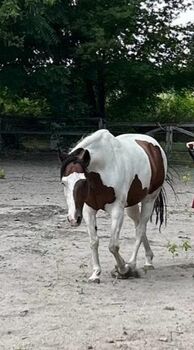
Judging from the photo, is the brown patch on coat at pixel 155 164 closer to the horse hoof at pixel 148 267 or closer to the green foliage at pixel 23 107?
the horse hoof at pixel 148 267

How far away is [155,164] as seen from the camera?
257 inches

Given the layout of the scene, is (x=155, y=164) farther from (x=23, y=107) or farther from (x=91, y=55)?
(x=23, y=107)

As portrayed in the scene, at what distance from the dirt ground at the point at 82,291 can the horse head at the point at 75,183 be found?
2.19 ft

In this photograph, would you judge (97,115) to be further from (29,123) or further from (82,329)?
(82,329)

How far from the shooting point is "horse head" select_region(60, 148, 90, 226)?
5.38m

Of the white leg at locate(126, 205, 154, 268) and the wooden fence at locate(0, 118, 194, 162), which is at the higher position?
the white leg at locate(126, 205, 154, 268)

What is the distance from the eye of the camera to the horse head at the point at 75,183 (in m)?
5.38

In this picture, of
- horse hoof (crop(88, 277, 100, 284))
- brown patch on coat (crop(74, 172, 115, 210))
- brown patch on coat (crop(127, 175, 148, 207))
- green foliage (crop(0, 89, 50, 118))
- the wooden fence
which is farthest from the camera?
green foliage (crop(0, 89, 50, 118))

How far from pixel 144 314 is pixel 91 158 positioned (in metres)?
1.65

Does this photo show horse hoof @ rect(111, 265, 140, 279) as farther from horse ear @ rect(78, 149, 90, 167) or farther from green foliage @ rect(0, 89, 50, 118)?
green foliage @ rect(0, 89, 50, 118)

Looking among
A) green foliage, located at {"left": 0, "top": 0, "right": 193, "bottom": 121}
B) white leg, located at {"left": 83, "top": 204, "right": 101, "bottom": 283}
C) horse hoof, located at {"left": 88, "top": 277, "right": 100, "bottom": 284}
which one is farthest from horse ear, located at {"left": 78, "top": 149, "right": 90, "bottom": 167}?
green foliage, located at {"left": 0, "top": 0, "right": 193, "bottom": 121}

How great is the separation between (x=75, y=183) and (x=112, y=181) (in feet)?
1.74

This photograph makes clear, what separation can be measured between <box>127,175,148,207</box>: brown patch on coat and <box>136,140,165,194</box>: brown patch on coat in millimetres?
220

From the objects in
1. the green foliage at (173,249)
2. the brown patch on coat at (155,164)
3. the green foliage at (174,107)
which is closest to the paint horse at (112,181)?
the brown patch on coat at (155,164)
